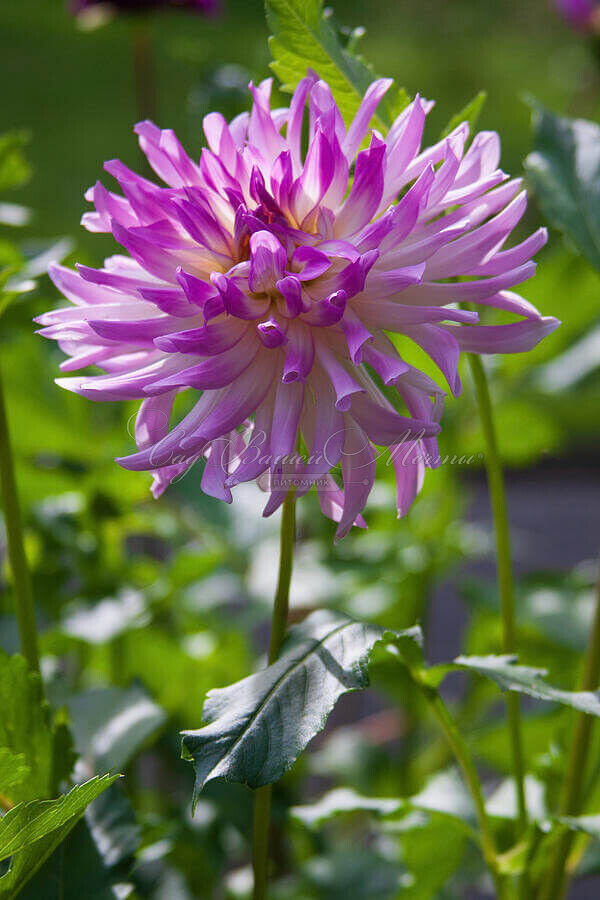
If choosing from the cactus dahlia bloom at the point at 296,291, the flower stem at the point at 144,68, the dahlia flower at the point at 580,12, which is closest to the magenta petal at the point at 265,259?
the cactus dahlia bloom at the point at 296,291

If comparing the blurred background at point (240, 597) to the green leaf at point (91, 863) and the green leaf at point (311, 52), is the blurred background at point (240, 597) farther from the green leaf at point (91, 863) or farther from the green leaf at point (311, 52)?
the green leaf at point (311, 52)

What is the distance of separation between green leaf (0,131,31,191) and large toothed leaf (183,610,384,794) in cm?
26

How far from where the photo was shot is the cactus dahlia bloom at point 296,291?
289mm

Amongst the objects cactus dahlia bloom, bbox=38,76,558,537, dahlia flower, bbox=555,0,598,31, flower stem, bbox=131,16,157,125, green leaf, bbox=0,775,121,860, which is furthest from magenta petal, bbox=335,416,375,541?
dahlia flower, bbox=555,0,598,31

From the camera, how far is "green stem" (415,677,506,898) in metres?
0.35

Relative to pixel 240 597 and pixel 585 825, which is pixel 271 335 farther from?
pixel 240 597

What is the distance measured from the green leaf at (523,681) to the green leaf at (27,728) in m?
0.15

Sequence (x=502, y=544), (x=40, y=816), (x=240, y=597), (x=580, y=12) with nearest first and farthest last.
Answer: (x=40, y=816), (x=502, y=544), (x=240, y=597), (x=580, y=12)

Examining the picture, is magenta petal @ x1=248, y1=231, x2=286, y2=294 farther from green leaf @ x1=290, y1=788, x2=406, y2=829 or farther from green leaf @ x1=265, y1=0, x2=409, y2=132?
green leaf @ x1=290, y1=788, x2=406, y2=829

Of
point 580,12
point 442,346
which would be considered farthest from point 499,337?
point 580,12

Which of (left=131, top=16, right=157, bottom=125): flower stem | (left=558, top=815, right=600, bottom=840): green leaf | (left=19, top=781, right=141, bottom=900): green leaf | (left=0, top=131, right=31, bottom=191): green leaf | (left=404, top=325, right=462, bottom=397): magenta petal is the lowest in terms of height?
(left=558, top=815, right=600, bottom=840): green leaf

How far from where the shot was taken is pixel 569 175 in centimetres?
44

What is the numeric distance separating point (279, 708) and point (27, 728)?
0.33 feet

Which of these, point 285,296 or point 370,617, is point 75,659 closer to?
point 370,617
